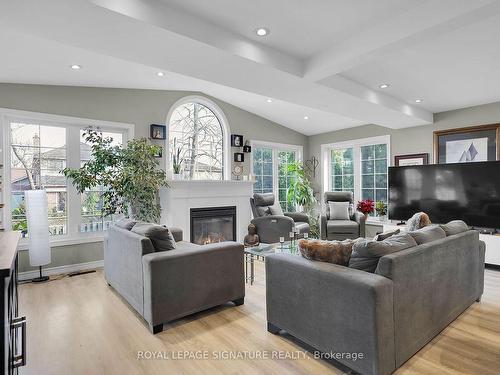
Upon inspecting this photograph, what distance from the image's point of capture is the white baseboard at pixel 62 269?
3.87 meters

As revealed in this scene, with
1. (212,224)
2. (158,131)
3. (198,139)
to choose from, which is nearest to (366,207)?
(212,224)

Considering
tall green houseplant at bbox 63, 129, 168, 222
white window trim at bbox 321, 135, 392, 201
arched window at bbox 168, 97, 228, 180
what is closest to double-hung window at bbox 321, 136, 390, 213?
white window trim at bbox 321, 135, 392, 201

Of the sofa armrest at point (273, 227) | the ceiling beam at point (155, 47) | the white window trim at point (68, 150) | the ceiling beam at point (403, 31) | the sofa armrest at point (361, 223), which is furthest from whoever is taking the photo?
the sofa armrest at point (361, 223)

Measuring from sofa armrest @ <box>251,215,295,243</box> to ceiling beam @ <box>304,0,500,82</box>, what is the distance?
285 centimetres

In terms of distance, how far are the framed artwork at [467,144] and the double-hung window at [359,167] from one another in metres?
0.96

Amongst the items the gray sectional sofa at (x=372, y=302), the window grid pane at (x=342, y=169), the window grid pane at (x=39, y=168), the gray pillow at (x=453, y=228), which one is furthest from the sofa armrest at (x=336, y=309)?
the window grid pane at (x=342, y=169)

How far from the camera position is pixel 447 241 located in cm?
242

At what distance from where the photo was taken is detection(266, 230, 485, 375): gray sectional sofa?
1755 millimetres

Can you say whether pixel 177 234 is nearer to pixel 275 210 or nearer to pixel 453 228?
Result: pixel 275 210

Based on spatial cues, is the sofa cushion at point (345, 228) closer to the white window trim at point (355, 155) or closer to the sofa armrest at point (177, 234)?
the white window trim at point (355, 155)

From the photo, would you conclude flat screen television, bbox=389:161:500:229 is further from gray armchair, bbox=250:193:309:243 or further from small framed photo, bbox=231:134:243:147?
small framed photo, bbox=231:134:243:147

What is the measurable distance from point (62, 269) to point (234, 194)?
2.93 m

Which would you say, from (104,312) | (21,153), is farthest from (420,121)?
(21,153)

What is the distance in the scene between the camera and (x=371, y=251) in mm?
1967
